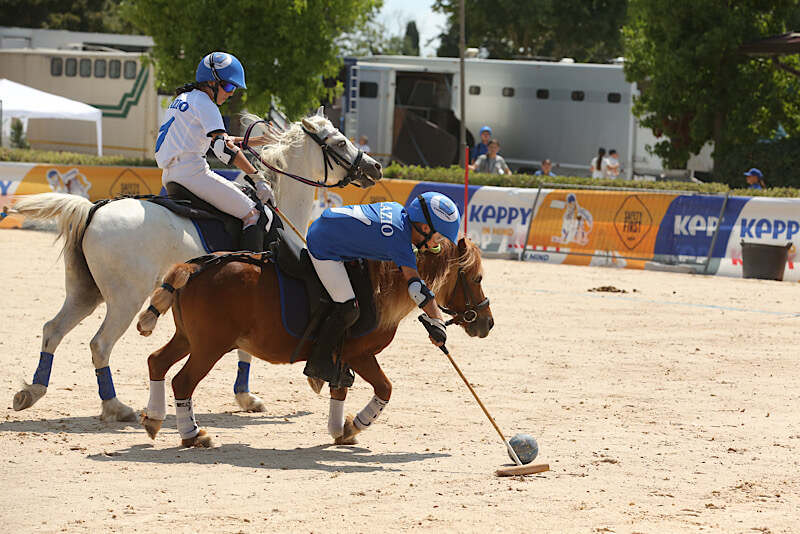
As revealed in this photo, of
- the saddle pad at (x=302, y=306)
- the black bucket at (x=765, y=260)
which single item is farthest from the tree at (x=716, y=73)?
the saddle pad at (x=302, y=306)

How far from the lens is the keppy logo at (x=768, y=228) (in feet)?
55.0

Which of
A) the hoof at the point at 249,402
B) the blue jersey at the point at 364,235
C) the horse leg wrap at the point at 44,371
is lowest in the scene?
the hoof at the point at 249,402

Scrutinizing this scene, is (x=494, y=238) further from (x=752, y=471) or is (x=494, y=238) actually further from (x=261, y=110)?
(x=752, y=471)

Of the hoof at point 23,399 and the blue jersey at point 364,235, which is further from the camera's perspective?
the hoof at point 23,399

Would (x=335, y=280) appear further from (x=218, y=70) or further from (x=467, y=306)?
(x=218, y=70)

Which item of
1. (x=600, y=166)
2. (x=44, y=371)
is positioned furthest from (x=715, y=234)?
(x=44, y=371)

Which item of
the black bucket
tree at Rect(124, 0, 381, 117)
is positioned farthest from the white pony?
tree at Rect(124, 0, 381, 117)

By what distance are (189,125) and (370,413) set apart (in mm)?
2688

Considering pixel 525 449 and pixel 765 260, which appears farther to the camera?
pixel 765 260

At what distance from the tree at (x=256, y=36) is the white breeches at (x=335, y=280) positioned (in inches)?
740

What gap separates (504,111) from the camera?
31312 mm

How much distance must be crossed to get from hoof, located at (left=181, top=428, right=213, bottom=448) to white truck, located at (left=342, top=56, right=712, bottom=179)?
2349 cm

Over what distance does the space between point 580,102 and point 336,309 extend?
25.2m

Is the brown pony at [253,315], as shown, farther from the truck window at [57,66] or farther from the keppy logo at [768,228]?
the truck window at [57,66]
